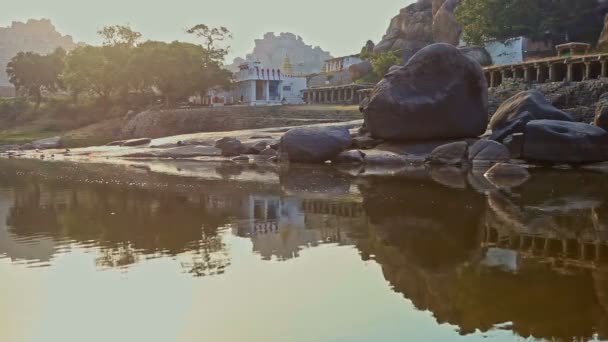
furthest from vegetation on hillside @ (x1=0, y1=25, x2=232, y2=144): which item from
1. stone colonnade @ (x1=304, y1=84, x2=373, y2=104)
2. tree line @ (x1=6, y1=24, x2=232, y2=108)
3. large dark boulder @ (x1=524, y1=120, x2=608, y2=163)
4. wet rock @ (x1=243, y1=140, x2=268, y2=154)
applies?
large dark boulder @ (x1=524, y1=120, x2=608, y2=163)

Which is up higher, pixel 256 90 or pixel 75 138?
pixel 256 90

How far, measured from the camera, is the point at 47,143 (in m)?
53.3

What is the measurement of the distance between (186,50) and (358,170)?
4261cm

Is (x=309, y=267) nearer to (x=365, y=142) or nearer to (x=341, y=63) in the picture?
(x=365, y=142)

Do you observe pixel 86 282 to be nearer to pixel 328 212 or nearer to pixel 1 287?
pixel 1 287

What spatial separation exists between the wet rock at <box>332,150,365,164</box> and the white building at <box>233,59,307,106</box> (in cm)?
4725

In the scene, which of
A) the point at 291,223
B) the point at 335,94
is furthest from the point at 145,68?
the point at 291,223

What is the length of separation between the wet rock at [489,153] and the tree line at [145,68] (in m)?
41.4

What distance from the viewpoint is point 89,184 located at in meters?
21.7

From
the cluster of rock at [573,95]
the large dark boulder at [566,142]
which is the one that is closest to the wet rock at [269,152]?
the large dark boulder at [566,142]

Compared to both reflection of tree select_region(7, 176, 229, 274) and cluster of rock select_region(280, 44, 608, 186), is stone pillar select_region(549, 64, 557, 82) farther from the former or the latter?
reflection of tree select_region(7, 176, 229, 274)

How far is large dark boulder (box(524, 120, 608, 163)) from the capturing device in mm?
23547

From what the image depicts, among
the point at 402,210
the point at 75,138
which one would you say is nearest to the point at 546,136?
the point at 402,210

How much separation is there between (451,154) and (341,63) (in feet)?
219
